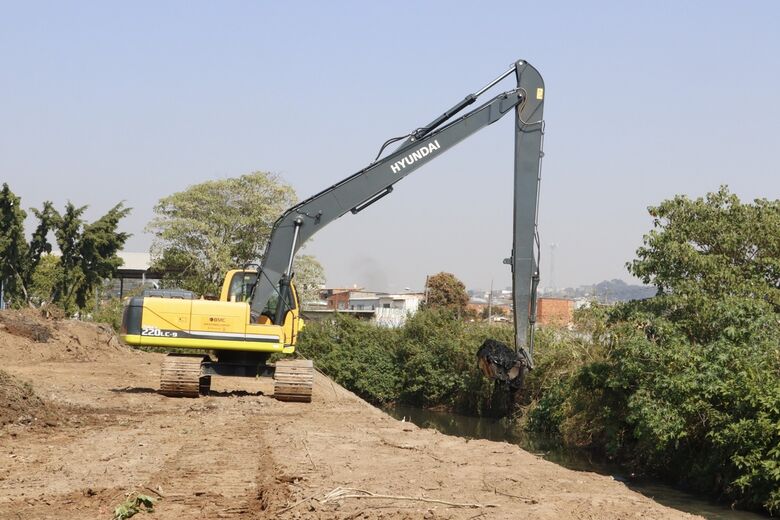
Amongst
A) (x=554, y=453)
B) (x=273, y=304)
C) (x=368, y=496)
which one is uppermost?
(x=273, y=304)

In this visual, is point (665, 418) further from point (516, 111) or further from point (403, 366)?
point (403, 366)

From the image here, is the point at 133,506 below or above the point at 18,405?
below

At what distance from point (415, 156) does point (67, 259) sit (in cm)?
3386

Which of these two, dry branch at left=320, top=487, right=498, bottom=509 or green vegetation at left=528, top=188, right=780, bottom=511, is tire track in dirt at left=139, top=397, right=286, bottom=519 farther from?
green vegetation at left=528, top=188, right=780, bottom=511

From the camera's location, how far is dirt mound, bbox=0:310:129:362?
31.8 m

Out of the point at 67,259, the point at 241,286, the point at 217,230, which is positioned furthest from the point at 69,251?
the point at 241,286

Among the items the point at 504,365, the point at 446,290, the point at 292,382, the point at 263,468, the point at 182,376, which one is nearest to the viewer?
the point at 263,468

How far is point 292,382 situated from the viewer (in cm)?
2092

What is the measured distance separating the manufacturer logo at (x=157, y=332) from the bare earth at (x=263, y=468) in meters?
1.40

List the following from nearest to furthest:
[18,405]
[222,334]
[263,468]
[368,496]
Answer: [368,496]
[263,468]
[18,405]
[222,334]

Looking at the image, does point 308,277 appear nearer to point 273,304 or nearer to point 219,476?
point 273,304

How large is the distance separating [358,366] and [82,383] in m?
19.0

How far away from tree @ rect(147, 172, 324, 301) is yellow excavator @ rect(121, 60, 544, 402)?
28125 millimetres

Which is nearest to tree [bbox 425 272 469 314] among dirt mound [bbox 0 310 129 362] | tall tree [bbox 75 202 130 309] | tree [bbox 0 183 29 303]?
tall tree [bbox 75 202 130 309]
